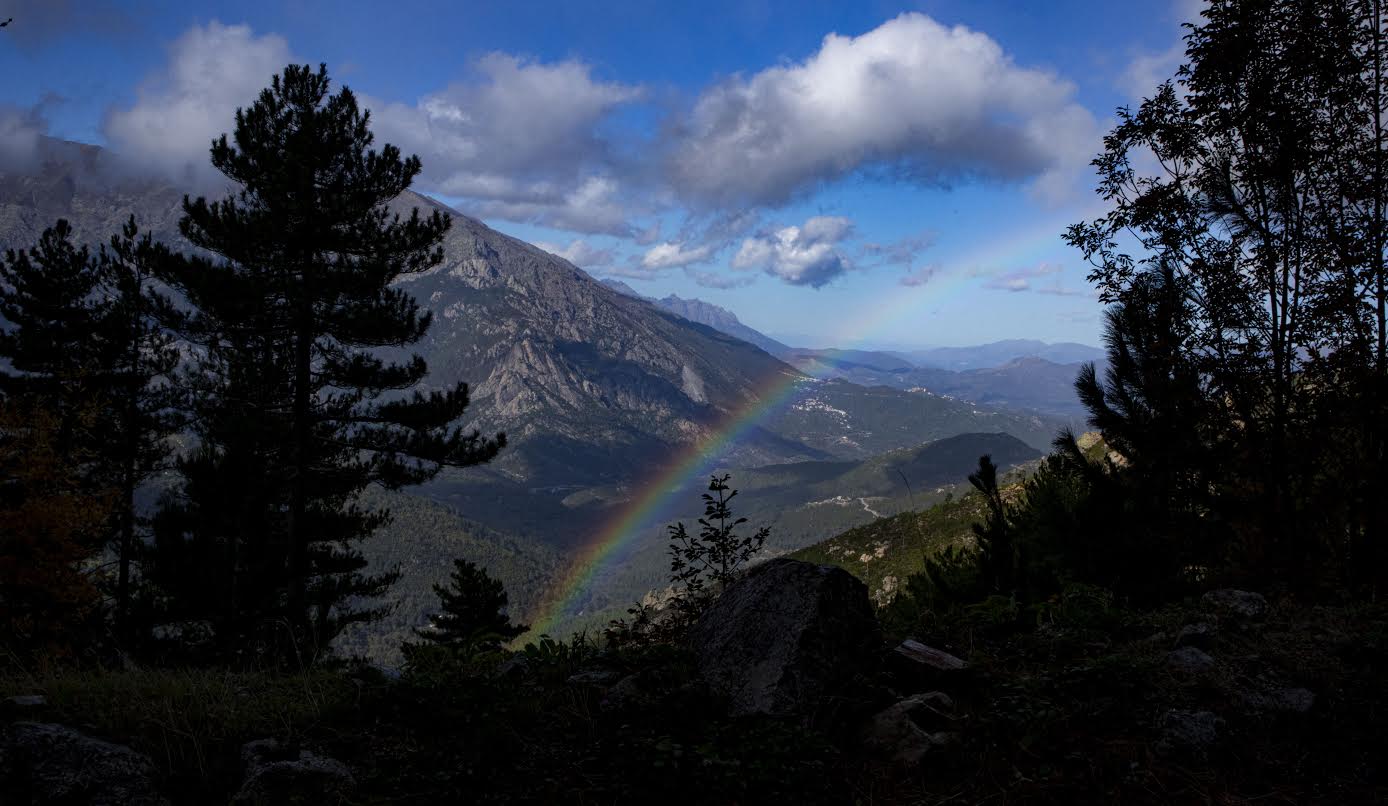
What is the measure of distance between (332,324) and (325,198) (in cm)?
351

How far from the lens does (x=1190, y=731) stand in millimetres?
3576

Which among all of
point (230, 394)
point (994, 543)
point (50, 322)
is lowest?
point (994, 543)

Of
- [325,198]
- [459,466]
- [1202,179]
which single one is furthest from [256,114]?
[1202,179]

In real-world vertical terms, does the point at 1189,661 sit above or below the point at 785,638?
below

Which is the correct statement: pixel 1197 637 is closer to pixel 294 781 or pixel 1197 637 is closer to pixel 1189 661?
pixel 1189 661

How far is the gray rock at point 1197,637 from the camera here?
4828 mm

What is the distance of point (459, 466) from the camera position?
21750 mm

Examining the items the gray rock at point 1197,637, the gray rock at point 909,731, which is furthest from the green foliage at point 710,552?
the gray rock at point 1197,637

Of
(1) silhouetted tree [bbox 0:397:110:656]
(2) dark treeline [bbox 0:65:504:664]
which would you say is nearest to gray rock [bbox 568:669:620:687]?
(2) dark treeline [bbox 0:65:504:664]

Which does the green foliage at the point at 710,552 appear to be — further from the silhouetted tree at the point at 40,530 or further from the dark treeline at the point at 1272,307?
the silhouetted tree at the point at 40,530

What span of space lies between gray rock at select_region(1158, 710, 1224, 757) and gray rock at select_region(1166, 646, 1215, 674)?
58 centimetres

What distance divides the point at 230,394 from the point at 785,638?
69.4ft

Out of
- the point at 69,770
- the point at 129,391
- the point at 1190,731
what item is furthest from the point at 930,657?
the point at 129,391

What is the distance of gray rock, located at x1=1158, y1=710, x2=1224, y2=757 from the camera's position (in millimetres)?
3488
